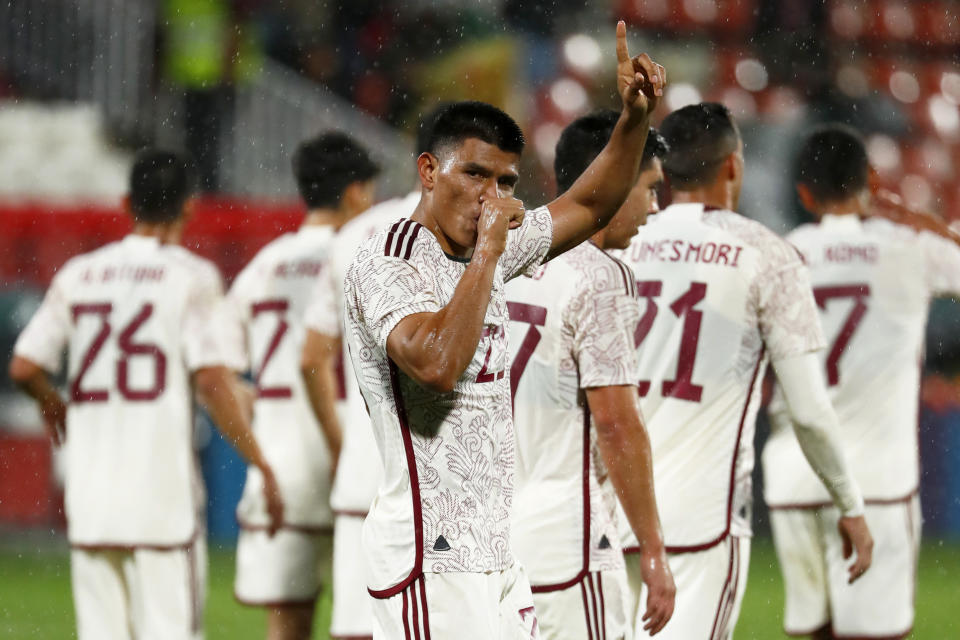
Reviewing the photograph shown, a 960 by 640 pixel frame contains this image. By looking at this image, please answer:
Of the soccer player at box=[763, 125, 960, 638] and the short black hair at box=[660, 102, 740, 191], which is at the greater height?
the short black hair at box=[660, 102, 740, 191]

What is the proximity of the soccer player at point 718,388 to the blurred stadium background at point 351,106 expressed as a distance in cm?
337

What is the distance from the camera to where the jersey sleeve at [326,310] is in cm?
533

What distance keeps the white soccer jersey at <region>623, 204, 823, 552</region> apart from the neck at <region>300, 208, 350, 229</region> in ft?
6.65

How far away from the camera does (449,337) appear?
2629 mm

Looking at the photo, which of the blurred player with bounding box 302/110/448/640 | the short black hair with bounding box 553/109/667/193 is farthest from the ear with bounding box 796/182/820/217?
the short black hair with bounding box 553/109/667/193

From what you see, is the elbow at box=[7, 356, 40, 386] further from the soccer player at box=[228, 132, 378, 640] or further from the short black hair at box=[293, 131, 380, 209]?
the short black hair at box=[293, 131, 380, 209]

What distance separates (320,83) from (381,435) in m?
11.8

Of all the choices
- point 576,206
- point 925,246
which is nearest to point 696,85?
point 925,246

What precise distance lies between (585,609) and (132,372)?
2194 mm

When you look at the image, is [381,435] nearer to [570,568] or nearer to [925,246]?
[570,568]

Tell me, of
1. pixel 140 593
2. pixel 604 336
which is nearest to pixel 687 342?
pixel 604 336

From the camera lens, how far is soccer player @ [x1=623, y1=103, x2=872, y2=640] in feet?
13.2

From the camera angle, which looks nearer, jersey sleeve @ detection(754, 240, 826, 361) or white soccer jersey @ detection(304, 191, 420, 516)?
jersey sleeve @ detection(754, 240, 826, 361)

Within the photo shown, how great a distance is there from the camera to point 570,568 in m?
3.59
